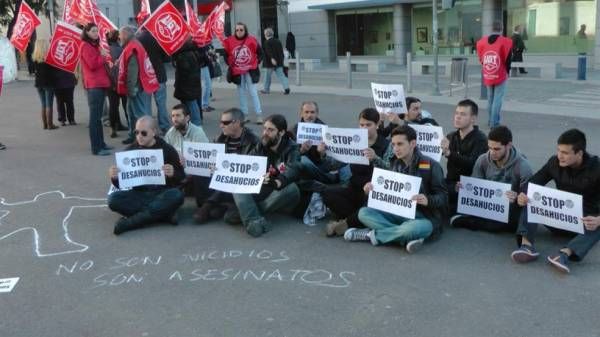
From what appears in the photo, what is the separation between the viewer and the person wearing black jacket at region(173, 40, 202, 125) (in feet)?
34.9

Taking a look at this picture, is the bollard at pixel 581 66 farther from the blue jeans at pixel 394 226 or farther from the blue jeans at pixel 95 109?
the blue jeans at pixel 394 226

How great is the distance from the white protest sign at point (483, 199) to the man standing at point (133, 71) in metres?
5.79

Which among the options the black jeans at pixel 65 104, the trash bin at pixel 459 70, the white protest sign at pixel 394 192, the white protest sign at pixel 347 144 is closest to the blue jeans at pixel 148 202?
the white protest sign at pixel 347 144

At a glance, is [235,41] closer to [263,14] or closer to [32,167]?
[32,167]

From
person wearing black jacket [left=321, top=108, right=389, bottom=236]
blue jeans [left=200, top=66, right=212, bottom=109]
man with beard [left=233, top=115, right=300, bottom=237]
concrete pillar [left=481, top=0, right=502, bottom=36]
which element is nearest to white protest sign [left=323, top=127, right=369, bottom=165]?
person wearing black jacket [left=321, top=108, right=389, bottom=236]

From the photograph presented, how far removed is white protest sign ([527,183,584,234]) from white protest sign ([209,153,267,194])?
2.37 meters

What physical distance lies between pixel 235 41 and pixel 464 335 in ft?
31.4

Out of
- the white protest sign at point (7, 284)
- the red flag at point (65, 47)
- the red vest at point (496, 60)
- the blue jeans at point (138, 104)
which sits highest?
the red flag at point (65, 47)

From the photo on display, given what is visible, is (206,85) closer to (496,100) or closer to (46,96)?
(46,96)

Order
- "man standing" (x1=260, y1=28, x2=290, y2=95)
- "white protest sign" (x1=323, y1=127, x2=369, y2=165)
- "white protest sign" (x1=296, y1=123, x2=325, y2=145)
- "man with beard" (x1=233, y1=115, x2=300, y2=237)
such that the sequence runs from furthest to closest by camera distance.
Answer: "man standing" (x1=260, y1=28, x2=290, y2=95)
"white protest sign" (x1=296, y1=123, x2=325, y2=145)
"white protest sign" (x1=323, y1=127, x2=369, y2=165)
"man with beard" (x1=233, y1=115, x2=300, y2=237)

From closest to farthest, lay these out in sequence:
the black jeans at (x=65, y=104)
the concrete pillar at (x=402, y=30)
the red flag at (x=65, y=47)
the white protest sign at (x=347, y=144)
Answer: the white protest sign at (x=347, y=144) → the red flag at (x=65, y=47) → the black jeans at (x=65, y=104) → the concrete pillar at (x=402, y=30)

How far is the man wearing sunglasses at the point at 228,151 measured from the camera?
20.7 ft

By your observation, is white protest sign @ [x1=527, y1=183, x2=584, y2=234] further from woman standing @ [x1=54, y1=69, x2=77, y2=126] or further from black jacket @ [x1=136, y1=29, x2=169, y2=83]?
woman standing @ [x1=54, y1=69, x2=77, y2=126]

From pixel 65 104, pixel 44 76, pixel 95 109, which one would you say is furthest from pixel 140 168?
pixel 65 104
